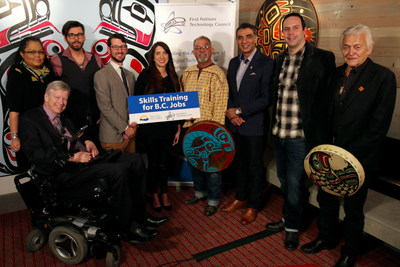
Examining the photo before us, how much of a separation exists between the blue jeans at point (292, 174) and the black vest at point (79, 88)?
183cm

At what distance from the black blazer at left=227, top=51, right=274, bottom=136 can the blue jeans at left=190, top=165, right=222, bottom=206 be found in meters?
0.58

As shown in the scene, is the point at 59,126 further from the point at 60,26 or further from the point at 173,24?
the point at 173,24

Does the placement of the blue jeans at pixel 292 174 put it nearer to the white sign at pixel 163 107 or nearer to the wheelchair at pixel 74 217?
the white sign at pixel 163 107

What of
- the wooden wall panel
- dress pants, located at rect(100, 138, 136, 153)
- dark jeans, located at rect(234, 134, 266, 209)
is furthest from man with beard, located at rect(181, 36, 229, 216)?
the wooden wall panel

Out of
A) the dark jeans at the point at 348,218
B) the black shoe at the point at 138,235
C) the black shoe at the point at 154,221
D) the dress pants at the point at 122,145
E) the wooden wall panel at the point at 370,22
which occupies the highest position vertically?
the wooden wall panel at the point at 370,22

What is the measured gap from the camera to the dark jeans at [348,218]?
2.12 m

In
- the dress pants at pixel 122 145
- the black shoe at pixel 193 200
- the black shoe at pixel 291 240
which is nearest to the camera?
the black shoe at pixel 291 240

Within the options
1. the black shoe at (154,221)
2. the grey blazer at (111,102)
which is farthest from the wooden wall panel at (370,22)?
the black shoe at (154,221)

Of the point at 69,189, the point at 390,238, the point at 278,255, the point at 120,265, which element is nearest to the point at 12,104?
the point at 69,189

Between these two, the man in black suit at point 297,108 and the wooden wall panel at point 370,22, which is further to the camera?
the wooden wall panel at point 370,22

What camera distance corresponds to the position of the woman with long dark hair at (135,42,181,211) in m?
2.85

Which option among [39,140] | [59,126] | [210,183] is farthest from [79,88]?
[210,183]

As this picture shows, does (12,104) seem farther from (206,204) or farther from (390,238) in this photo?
(390,238)

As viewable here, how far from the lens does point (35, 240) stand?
2518 mm
